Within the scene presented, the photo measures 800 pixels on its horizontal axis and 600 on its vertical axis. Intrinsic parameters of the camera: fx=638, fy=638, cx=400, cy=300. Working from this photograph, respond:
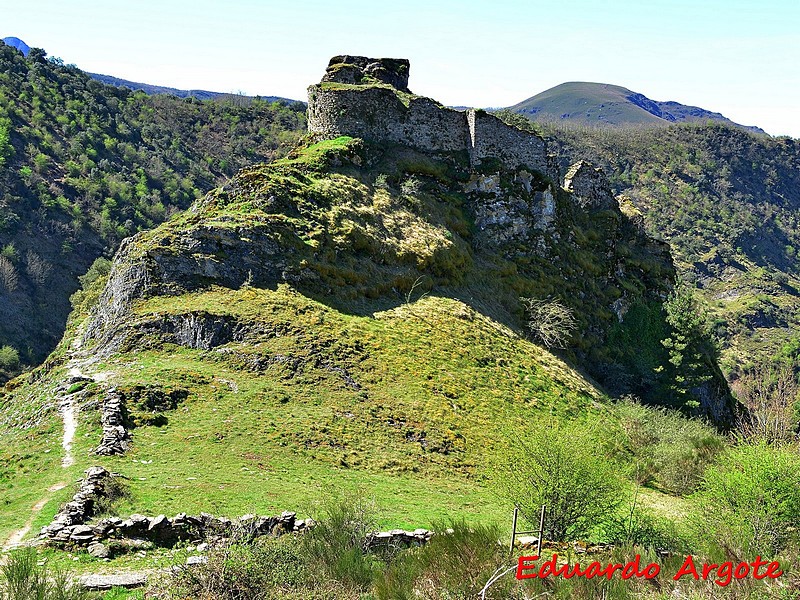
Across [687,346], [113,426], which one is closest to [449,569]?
[113,426]

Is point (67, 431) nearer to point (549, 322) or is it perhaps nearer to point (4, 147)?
point (549, 322)

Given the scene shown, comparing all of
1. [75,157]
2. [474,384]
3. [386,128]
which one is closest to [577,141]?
[75,157]

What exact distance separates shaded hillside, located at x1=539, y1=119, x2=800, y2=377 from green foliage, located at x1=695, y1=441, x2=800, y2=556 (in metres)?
95.9

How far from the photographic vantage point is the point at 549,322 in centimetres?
3606

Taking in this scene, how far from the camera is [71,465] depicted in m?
17.7

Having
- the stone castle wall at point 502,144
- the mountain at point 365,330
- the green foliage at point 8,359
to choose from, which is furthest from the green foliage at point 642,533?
the green foliage at point 8,359

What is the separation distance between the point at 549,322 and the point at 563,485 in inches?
825

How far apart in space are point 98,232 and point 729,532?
91646 mm

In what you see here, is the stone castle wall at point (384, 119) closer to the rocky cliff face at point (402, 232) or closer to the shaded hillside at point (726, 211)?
the rocky cliff face at point (402, 232)

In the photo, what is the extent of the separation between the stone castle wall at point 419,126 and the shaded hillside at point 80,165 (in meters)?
45.8

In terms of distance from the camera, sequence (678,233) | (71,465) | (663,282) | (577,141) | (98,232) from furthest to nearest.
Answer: (577,141) < (678,233) < (98,232) < (663,282) < (71,465)

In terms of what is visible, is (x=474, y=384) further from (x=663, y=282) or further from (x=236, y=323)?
(x=663, y=282)

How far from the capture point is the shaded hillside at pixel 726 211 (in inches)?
4885

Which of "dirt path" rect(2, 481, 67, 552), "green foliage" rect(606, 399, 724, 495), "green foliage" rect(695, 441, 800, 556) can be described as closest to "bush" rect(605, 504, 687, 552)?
"green foliage" rect(695, 441, 800, 556)
